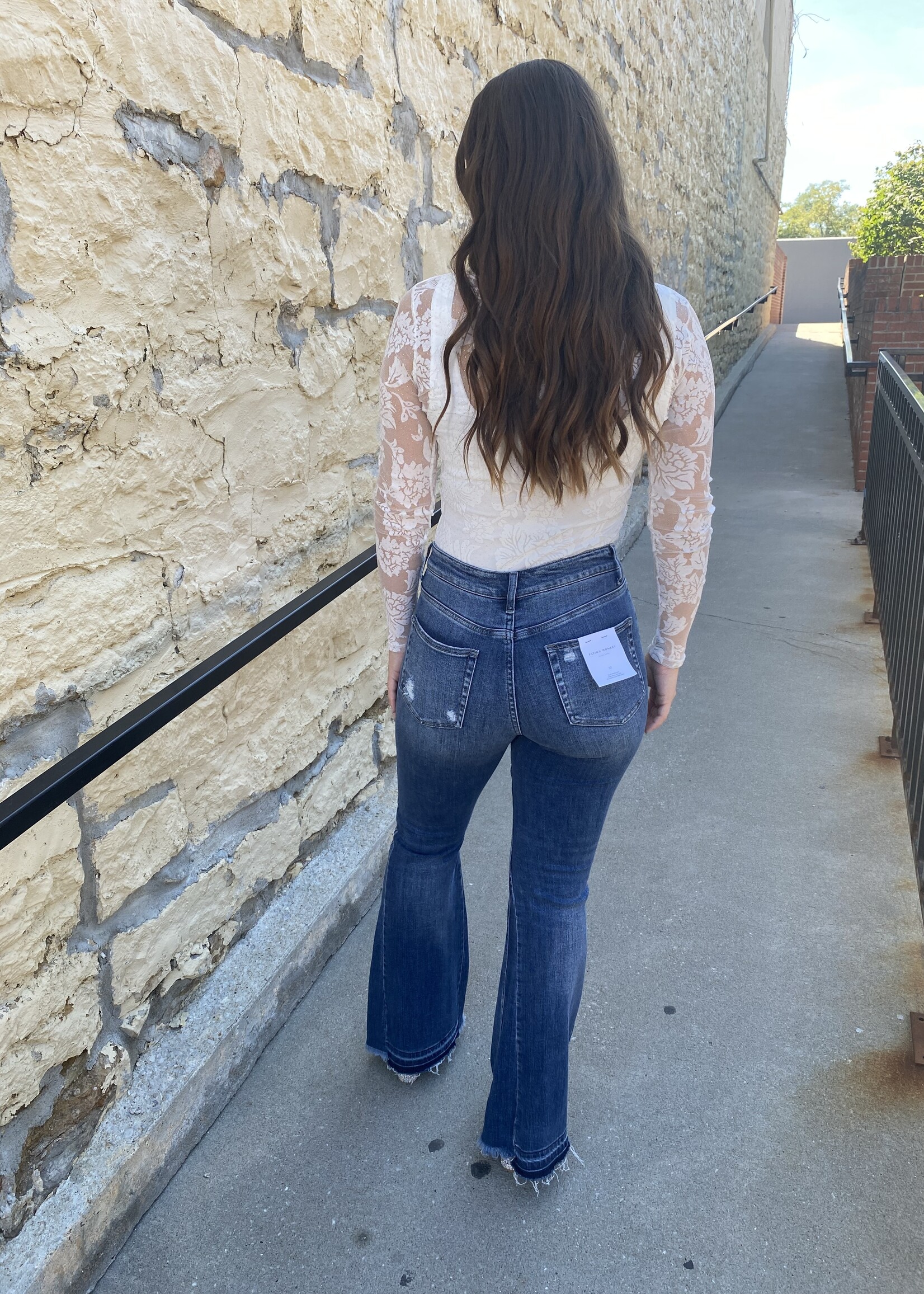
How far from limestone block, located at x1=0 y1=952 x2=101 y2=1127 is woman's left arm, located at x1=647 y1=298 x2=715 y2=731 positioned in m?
1.05

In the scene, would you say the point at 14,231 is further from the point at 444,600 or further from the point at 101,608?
the point at 444,600

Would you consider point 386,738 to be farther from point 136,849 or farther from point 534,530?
point 534,530

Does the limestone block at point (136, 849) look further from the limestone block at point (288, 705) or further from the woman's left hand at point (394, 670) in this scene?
the woman's left hand at point (394, 670)

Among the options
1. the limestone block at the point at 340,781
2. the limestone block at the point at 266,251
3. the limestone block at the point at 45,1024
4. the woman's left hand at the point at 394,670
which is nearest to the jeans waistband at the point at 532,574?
the woman's left hand at the point at 394,670

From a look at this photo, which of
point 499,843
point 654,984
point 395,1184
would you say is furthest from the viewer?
point 499,843

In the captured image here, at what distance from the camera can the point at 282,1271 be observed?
4.96ft

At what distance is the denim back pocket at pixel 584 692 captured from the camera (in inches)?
53.5

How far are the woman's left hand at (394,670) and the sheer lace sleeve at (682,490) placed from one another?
452mm

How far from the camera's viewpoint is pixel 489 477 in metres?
1.35

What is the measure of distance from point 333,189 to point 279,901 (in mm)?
1621

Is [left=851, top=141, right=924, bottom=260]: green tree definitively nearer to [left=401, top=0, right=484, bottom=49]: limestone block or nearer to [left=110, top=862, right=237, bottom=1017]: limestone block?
[left=401, top=0, right=484, bottom=49]: limestone block

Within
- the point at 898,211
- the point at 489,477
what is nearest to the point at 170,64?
the point at 489,477

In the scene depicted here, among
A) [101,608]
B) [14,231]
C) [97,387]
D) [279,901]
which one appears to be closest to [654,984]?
[279,901]

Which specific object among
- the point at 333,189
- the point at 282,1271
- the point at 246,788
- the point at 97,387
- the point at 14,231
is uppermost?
the point at 333,189
